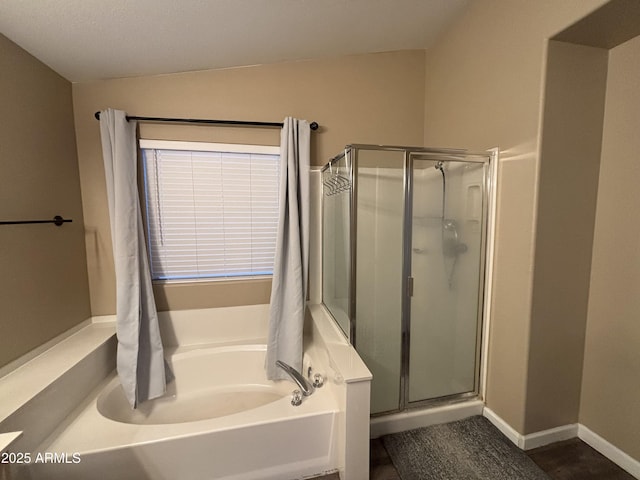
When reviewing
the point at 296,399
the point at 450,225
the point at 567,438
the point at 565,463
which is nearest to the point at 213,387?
the point at 296,399

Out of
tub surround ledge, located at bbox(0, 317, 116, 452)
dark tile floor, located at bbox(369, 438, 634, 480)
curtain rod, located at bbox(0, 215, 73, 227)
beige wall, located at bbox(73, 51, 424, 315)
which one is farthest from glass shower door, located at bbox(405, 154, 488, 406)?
curtain rod, located at bbox(0, 215, 73, 227)

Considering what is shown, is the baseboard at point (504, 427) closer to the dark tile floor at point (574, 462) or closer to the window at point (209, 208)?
the dark tile floor at point (574, 462)

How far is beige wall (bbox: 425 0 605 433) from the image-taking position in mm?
1396

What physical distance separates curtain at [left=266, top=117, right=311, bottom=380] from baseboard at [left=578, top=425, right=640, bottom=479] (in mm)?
1761

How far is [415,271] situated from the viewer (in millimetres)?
1794

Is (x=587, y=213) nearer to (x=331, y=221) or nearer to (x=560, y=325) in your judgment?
(x=560, y=325)

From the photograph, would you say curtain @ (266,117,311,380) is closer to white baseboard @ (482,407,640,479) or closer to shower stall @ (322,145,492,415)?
shower stall @ (322,145,492,415)

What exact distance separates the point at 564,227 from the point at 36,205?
9.63 ft

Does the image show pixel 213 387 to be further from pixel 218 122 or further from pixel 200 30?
pixel 200 30

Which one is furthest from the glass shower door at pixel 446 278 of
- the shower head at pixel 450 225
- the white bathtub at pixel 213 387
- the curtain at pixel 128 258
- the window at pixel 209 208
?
the curtain at pixel 128 258

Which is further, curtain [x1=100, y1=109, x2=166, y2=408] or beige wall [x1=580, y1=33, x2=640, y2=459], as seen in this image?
curtain [x1=100, y1=109, x2=166, y2=408]

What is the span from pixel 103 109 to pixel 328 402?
2.39 metres

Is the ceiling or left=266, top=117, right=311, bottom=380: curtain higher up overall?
the ceiling

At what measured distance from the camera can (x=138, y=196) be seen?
1863mm
